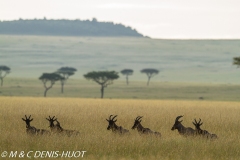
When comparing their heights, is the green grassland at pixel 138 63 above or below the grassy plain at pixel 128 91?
above

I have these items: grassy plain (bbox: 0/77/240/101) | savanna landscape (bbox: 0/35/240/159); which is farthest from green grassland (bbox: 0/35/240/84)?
grassy plain (bbox: 0/77/240/101)

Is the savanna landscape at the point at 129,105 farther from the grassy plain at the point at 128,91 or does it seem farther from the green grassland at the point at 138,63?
the grassy plain at the point at 128,91

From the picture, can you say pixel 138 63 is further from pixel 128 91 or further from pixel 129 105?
pixel 129 105

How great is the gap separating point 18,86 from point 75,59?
307ft

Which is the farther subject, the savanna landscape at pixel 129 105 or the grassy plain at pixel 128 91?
the grassy plain at pixel 128 91

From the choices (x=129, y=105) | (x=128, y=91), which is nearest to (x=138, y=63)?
(x=128, y=91)

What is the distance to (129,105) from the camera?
42406mm

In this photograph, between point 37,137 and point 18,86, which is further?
point 18,86

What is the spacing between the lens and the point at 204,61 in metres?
184

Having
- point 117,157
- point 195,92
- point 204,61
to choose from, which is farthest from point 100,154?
point 204,61

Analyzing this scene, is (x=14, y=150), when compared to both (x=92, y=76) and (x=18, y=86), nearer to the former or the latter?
(x=92, y=76)

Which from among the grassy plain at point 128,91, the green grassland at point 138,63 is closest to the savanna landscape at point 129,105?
the green grassland at point 138,63

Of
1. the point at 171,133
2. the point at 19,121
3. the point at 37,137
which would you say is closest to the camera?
the point at 37,137

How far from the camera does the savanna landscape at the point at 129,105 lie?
1517 cm
